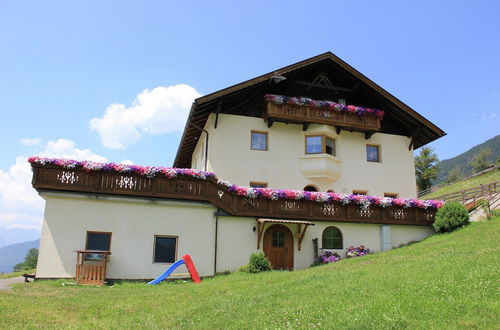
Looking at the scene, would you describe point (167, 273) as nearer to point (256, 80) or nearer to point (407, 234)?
point (256, 80)

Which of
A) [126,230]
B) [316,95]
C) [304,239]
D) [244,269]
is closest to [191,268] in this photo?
[244,269]

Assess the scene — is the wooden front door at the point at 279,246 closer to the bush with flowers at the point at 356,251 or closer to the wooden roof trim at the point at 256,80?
the bush with flowers at the point at 356,251

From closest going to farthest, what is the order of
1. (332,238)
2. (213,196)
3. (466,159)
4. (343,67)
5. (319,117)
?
(213,196), (332,238), (319,117), (343,67), (466,159)

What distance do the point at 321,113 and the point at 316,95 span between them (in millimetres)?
2150

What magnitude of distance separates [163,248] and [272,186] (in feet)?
27.5

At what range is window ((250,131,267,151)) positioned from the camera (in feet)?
85.5

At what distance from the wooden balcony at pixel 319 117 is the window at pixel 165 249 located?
9594 mm

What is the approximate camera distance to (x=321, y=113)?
26.5 m

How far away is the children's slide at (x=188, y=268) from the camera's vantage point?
17.4m

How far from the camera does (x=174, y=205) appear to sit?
19.7 meters

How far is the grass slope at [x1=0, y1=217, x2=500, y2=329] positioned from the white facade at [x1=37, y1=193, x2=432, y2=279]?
3.17m

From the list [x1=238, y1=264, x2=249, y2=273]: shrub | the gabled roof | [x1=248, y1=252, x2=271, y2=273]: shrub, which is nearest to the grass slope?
[x1=248, y1=252, x2=271, y2=273]: shrub

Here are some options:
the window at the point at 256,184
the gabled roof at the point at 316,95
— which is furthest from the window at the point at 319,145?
the window at the point at 256,184

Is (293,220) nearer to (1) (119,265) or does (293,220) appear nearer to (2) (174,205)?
(2) (174,205)
